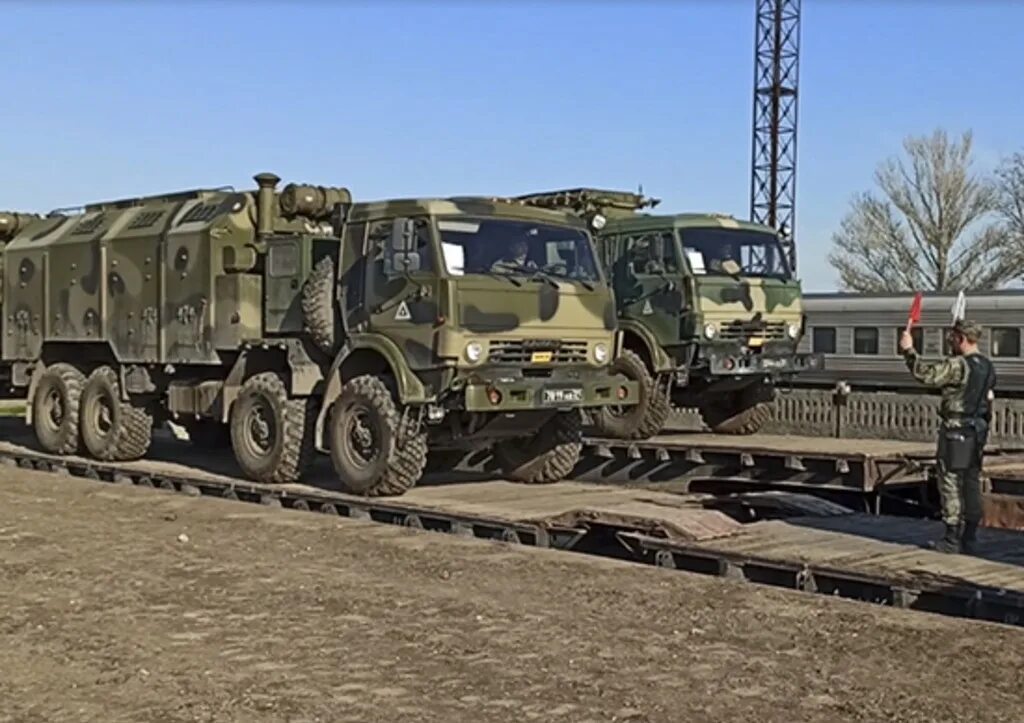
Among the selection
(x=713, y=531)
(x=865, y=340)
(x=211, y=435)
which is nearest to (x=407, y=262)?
(x=713, y=531)

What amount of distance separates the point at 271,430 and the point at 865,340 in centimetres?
1497

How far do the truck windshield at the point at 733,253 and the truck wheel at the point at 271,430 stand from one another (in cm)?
500

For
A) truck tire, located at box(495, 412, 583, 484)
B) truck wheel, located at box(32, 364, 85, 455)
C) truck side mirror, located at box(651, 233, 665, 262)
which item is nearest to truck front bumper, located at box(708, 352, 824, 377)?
truck side mirror, located at box(651, 233, 665, 262)

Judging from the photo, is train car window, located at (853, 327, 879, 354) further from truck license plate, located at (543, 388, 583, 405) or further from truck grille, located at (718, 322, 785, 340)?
truck license plate, located at (543, 388, 583, 405)

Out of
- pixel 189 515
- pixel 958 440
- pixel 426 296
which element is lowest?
pixel 189 515

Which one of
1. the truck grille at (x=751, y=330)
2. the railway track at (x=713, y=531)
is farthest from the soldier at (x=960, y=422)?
the truck grille at (x=751, y=330)

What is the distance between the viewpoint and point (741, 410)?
1736 cm

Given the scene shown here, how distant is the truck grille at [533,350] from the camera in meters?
12.1

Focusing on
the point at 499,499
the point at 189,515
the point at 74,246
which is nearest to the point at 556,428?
the point at 499,499

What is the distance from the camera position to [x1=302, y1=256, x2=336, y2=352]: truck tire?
43.1 ft

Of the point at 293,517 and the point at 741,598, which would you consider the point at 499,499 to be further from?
the point at 741,598

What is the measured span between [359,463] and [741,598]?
4.92 m

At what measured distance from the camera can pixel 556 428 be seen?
13719 millimetres

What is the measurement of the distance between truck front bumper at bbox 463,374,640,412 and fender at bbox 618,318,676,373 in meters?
3.28
